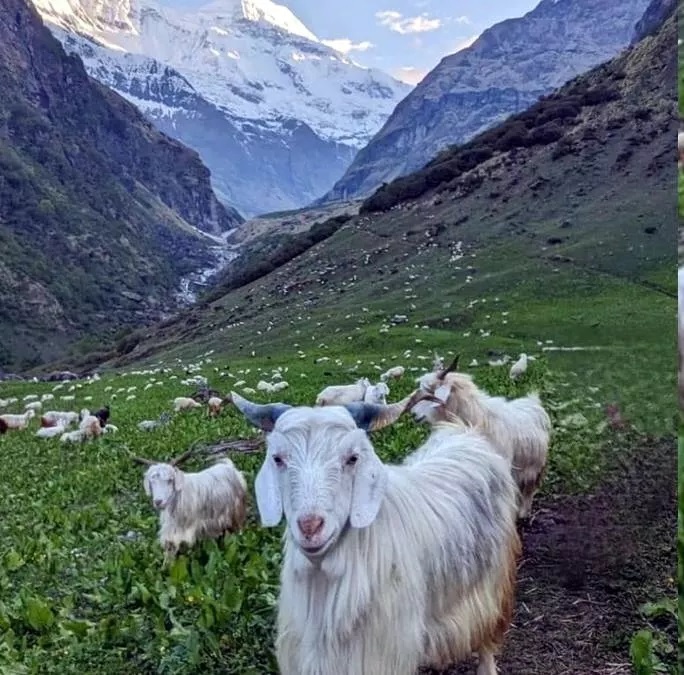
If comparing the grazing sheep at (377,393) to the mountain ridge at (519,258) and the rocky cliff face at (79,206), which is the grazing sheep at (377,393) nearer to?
the mountain ridge at (519,258)

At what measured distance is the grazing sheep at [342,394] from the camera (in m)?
3.97

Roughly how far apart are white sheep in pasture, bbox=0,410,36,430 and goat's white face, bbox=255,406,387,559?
2355mm

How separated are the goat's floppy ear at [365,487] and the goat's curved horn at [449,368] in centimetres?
125

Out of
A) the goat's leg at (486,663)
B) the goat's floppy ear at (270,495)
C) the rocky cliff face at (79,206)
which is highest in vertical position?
the rocky cliff face at (79,206)

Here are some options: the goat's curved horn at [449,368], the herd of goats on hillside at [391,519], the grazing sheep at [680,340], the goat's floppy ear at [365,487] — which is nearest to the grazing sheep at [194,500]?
the herd of goats on hillside at [391,519]

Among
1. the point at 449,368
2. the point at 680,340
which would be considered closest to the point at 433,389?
the point at 449,368

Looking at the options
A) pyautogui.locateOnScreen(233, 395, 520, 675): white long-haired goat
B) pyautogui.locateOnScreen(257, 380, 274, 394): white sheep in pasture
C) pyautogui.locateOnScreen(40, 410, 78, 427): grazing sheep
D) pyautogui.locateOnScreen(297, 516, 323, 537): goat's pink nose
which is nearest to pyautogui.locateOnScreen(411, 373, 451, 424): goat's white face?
pyautogui.locateOnScreen(233, 395, 520, 675): white long-haired goat

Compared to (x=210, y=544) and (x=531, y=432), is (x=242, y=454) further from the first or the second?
(x=531, y=432)

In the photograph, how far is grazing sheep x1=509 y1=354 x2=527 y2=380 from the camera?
4016 millimetres

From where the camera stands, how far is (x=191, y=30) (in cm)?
601

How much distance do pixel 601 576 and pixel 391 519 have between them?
35.8 inches

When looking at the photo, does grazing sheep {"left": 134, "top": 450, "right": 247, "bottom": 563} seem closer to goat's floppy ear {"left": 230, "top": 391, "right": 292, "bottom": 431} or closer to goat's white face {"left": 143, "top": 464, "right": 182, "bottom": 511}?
goat's white face {"left": 143, "top": 464, "right": 182, "bottom": 511}

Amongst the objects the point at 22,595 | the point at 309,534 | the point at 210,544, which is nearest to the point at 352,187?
the point at 210,544

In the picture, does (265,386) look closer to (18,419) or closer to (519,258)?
(519,258)
